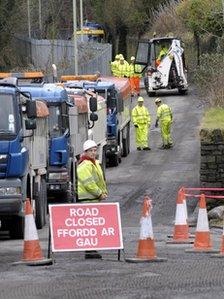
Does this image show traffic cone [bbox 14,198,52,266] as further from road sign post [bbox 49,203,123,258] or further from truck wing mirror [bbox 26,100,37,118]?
truck wing mirror [bbox 26,100,37,118]

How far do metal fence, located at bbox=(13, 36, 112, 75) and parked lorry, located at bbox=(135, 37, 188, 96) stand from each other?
5.03m

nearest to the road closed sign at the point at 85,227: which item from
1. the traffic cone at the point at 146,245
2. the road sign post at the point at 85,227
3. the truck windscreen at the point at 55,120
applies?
the road sign post at the point at 85,227

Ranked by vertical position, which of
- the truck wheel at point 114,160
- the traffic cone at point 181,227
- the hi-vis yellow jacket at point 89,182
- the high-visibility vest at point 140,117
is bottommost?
the truck wheel at point 114,160

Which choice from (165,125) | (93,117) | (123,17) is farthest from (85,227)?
(123,17)

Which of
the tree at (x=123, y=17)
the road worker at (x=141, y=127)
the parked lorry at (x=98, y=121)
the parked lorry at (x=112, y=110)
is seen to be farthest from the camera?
the tree at (x=123, y=17)

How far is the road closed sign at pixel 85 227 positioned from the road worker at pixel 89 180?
58 centimetres

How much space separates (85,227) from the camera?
1538cm

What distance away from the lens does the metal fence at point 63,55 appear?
64500 millimetres

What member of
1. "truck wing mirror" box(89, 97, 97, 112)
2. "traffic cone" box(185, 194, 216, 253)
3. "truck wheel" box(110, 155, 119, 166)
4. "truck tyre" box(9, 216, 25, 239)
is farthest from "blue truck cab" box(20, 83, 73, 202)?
"truck wheel" box(110, 155, 119, 166)

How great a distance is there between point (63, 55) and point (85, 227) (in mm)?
52045

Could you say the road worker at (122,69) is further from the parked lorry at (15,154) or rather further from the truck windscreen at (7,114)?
the truck windscreen at (7,114)

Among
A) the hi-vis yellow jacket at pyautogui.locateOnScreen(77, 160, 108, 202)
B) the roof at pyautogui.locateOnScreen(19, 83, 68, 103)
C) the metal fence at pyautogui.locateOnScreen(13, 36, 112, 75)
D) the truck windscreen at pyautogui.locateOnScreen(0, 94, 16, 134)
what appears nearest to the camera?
the hi-vis yellow jacket at pyautogui.locateOnScreen(77, 160, 108, 202)

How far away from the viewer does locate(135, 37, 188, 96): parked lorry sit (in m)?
56.2

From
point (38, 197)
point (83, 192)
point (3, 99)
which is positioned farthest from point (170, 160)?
point (83, 192)
